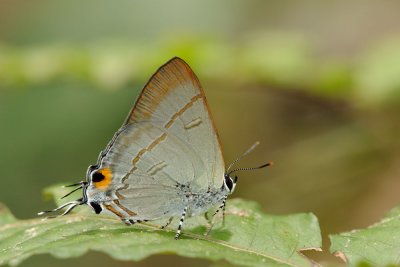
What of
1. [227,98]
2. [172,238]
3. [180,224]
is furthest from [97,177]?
[227,98]

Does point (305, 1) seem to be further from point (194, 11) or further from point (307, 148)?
point (307, 148)

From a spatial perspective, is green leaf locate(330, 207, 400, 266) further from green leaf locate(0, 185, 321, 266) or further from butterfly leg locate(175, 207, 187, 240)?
butterfly leg locate(175, 207, 187, 240)

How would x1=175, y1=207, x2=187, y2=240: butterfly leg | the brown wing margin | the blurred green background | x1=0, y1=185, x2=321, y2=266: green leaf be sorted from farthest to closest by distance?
the blurred green background → the brown wing margin → x1=175, y1=207, x2=187, y2=240: butterfly leg → x1=0, y1=185, x2=321, y2=266: green leaf

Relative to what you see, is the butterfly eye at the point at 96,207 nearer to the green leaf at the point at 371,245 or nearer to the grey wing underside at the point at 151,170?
the grey wing underside at the point at 151,170

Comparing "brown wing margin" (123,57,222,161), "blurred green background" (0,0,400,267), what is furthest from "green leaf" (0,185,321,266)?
"blurred green background" (0,0,400,267)

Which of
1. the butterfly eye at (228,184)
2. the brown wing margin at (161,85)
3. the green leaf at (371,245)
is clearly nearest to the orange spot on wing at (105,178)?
the brown wing margin at (161,85)
